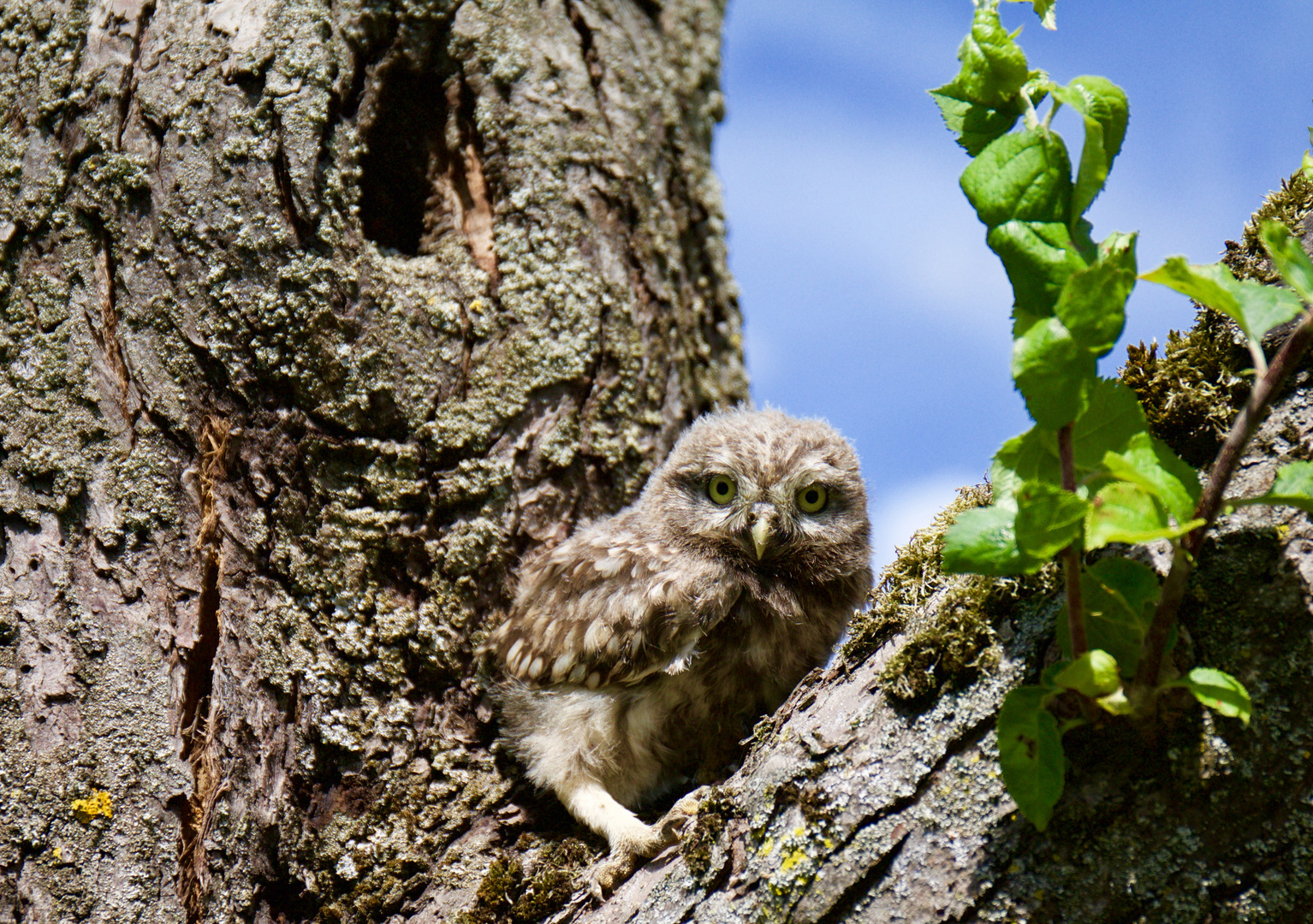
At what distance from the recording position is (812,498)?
3146mm

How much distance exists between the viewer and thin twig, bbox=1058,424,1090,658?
4.45 ft

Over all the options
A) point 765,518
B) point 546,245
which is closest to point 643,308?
point 546,245

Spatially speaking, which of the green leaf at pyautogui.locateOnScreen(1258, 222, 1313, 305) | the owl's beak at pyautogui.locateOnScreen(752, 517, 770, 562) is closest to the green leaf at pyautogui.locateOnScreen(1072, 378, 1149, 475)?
the green leaf at pyautogui.locateOnScreen(1258, 222, 1313, 305)

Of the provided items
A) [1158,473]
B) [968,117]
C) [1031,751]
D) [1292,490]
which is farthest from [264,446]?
[1292,490]

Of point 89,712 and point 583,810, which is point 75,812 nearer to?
point 89,712


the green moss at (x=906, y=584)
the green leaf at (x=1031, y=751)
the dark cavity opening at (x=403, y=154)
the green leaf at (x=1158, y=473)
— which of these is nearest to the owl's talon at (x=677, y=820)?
the green moss at (x=906, y=584)

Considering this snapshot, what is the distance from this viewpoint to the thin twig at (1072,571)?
1.36m

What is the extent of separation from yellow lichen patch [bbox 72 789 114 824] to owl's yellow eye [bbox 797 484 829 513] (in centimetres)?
208

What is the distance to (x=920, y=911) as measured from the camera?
165 centimetres

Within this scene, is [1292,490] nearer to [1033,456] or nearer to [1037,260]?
[1033,456]

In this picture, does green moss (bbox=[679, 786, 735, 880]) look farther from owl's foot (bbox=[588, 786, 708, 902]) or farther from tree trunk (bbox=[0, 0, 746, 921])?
tree trunk (bbox=[0, 0, 746, 921])

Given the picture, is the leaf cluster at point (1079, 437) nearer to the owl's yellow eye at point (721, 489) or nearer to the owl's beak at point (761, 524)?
the owl's beak at point (761, 524)

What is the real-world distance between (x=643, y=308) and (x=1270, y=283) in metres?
1.90

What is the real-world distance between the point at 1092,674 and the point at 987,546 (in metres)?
0.22
